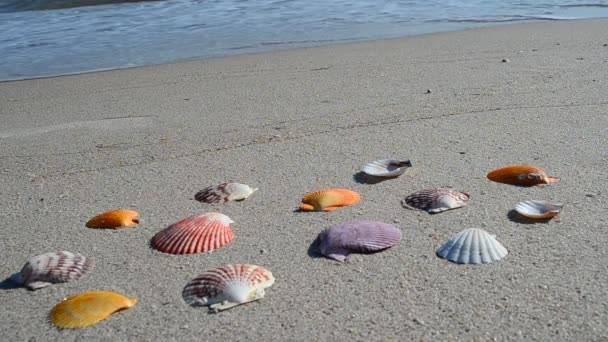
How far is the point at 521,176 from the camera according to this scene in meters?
2.77

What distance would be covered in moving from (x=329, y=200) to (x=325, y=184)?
0.28 m

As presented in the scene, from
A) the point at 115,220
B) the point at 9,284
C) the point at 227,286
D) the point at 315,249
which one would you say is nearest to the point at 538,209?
the point at 315,249

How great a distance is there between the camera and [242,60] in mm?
6324

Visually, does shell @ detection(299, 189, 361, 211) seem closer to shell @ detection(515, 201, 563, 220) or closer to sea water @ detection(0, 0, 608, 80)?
shell @ detection(515, 201, 563, 220)

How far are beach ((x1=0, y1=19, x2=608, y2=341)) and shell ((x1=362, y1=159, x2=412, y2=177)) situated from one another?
1.5 inches

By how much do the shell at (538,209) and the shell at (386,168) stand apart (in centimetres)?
57

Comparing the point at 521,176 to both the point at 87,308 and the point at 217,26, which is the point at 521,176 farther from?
the point at 217,26

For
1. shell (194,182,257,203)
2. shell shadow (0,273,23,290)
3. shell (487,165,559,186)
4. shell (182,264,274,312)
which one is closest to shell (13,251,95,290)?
shell shadow (0,273,23,290)

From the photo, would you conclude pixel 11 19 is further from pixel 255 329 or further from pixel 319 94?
pixel 255 329

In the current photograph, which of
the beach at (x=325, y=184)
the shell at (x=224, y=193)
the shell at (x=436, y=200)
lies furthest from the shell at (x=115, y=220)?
the shell at (x=436, y=200)

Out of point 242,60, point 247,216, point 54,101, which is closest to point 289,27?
point 242,60

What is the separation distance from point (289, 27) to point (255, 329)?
22.0 feet

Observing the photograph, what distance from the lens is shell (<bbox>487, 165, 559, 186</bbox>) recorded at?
2.75 meters

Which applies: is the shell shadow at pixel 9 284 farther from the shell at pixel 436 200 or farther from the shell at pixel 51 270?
the shell at pixel 436 200
